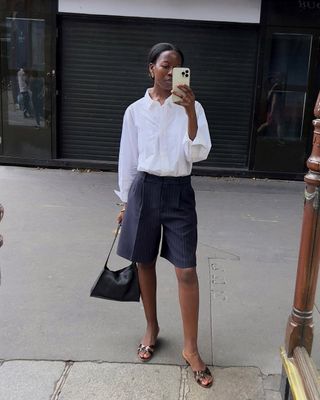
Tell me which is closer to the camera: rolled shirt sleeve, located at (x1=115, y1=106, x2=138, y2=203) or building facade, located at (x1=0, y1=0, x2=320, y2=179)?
rolled shirt sleeve, located at (x1=115, y1=106, x2=138, y2=203)

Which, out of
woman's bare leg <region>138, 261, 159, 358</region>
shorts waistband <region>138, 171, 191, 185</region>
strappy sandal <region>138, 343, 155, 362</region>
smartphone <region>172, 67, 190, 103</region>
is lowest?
strappy sandal <region>138, 343, 155, 362</region>

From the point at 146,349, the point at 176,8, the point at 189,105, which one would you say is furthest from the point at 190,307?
the point at 176,8

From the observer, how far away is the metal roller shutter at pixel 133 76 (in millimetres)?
7352

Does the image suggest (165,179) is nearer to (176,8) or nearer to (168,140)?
(168,140)

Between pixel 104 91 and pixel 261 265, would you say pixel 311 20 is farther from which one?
pixel 261 265

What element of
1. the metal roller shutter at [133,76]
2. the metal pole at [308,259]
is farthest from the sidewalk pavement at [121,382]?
the metal roller shutter at [133,76]

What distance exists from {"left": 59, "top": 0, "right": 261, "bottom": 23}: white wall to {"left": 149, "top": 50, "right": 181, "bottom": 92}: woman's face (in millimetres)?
4824

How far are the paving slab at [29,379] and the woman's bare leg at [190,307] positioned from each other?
73 cm

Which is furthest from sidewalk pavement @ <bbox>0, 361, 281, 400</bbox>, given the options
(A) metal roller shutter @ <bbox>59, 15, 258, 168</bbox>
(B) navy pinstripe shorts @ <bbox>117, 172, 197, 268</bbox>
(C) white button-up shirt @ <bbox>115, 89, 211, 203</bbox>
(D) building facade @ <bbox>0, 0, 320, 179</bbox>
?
(A) metal roller shutter @ <bbox>59, 15, 258, 168</bbox>

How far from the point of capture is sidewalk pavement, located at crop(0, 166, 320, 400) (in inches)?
112

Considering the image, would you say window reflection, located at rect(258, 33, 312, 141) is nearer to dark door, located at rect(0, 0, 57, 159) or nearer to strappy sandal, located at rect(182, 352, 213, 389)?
dark door, located at rect(0, 0, 57, 159)

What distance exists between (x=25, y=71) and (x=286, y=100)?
12.3ft

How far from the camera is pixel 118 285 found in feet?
10.1

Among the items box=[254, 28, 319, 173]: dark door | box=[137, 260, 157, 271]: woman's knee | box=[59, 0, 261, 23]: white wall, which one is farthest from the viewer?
box=[254, 28, 319, 173]: dark door
